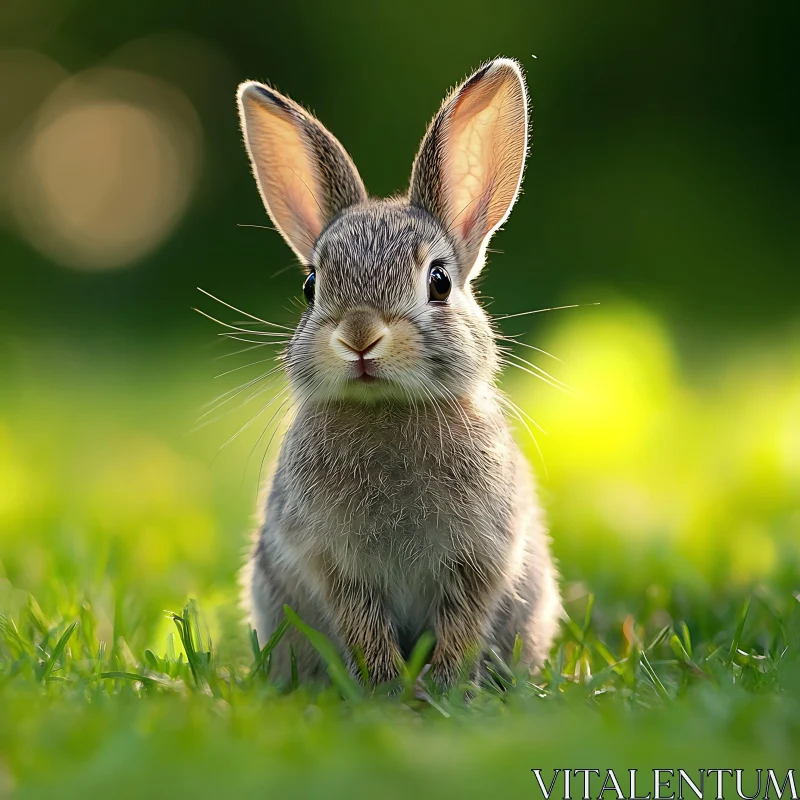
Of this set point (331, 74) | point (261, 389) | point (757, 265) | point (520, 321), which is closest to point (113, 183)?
point (331, 74)

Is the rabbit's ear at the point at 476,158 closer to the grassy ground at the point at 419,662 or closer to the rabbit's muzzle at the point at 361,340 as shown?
the rabbit's muzzle at the point at 361,340

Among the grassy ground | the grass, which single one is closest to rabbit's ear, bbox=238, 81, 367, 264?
the grassy ground

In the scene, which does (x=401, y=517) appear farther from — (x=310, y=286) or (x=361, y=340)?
(x=310, y=286)

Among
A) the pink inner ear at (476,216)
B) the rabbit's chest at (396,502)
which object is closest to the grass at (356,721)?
the rabbit's chest at (396,502)

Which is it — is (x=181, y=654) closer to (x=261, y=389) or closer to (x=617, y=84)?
(x=261, y=389)

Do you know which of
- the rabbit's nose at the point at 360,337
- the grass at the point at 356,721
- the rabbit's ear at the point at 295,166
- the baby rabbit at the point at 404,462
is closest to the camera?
the grass at the point at 356,721

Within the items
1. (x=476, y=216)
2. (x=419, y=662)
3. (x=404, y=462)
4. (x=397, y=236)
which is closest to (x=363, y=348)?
(x=404, y=462)
